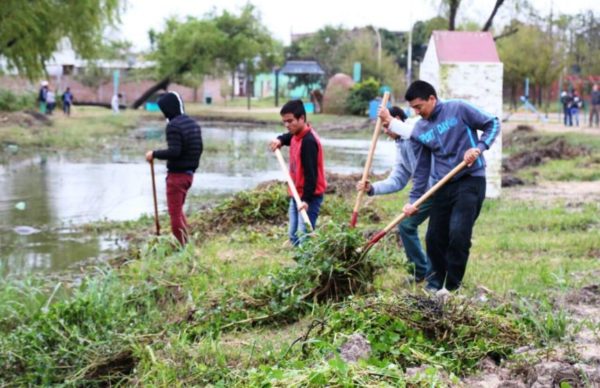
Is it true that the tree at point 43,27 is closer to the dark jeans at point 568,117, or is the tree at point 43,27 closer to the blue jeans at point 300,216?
the dark jeans at point 568,117

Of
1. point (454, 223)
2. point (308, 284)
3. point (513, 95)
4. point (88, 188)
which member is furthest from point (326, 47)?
point (308, 284)

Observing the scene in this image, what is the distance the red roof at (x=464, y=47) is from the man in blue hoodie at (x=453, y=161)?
6450 mm

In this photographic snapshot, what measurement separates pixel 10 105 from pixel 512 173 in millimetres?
22711

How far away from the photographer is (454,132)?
22.3ft

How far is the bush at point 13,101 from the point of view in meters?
33.9

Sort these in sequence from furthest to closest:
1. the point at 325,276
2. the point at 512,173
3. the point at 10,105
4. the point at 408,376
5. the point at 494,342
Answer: the point at 10,105, the point at 512,173, the point at 325,276, the point at 494,342, the point at 408,376

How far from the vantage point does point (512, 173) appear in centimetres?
1803

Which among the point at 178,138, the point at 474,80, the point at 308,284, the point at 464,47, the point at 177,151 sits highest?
the point at 464,47

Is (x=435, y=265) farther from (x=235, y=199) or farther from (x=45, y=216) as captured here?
(x=45, y=216)

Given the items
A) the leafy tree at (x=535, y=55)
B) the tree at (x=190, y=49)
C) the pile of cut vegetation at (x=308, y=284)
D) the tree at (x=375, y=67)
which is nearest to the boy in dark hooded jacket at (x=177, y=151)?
the pile of cut vegetation at (x=308, y=284)

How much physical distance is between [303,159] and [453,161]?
1715 millimetres

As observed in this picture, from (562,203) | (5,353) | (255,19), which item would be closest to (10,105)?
(255,19)

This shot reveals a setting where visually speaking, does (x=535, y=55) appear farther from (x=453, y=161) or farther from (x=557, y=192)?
(x=453, y=161)

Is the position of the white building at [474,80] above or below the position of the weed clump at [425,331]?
above
